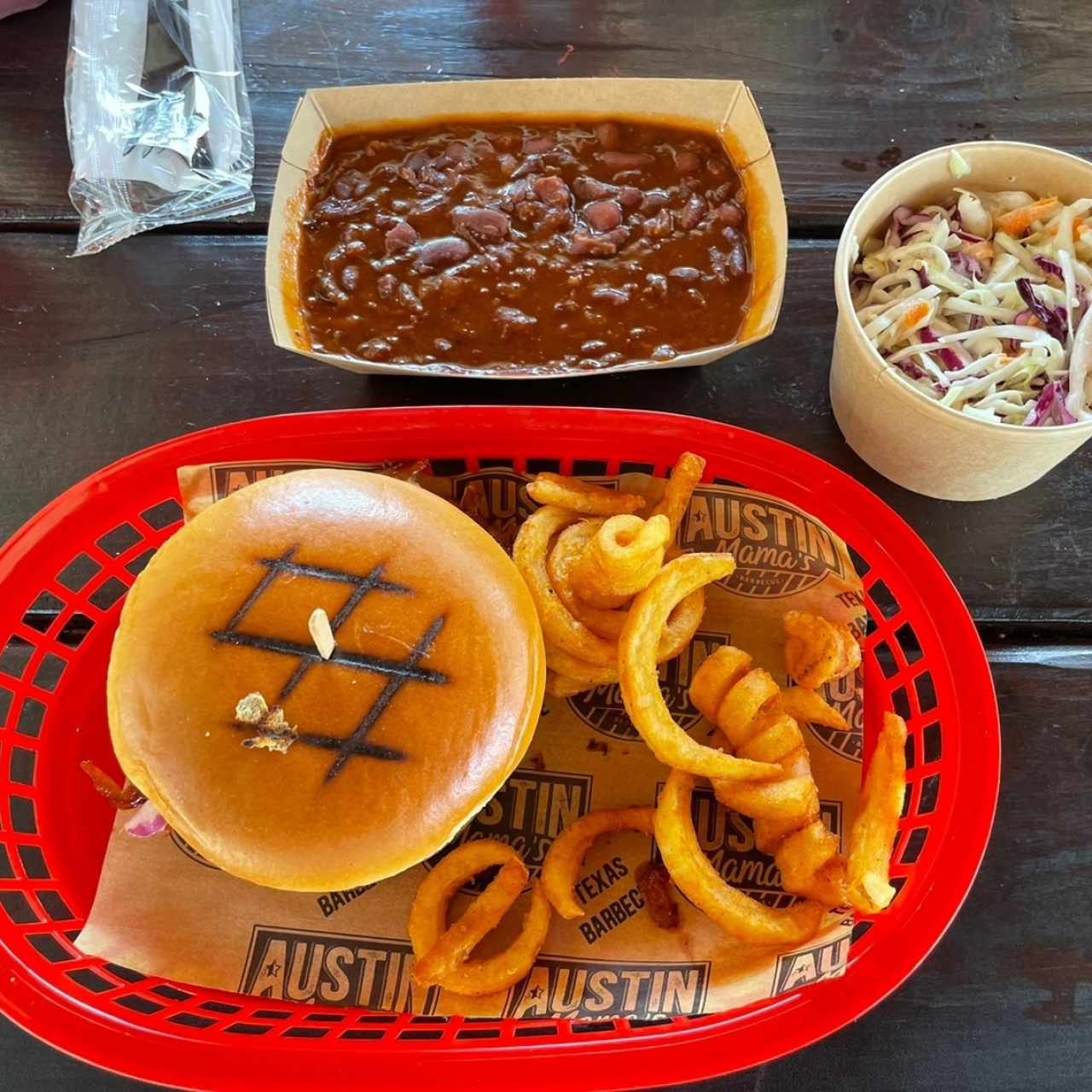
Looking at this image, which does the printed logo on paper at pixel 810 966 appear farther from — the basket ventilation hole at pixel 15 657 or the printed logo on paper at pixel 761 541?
the basket ventilation hole at pixel 15 657

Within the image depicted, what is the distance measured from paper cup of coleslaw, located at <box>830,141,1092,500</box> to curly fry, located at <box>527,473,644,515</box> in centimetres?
35

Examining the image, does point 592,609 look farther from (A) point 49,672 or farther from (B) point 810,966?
(A) point 49,672

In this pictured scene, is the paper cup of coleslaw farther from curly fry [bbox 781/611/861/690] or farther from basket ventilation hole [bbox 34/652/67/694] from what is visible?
basket ventilation hole [bbox 34/652/67/694]

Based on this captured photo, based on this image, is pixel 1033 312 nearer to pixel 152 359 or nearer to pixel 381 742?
pixel 381 742

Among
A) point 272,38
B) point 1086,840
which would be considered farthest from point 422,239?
point 1086,840

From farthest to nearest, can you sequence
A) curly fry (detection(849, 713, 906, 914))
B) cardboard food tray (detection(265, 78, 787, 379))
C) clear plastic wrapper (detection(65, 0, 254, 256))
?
clear plastic wrapper (detection(65, 0, 254, 256)) → cardboard food tray (detection(265, 78, 787, 379)) → curly fry (detection(849, 713, 906, 914))

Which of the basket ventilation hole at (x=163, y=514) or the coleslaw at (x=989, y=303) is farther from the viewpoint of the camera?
the basket ventilation hole at (x=163, y=514)

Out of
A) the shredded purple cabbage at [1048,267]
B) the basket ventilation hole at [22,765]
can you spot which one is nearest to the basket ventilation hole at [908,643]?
the shredded purple cabbage at [1048,267]

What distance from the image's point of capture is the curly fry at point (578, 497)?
1.20 m

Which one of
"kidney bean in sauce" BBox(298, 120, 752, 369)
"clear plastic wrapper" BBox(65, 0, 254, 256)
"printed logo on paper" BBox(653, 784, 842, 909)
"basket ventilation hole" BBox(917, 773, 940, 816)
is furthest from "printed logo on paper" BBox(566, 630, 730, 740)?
"clear plastic wrapper" BBox(65, 0, 254, 256)

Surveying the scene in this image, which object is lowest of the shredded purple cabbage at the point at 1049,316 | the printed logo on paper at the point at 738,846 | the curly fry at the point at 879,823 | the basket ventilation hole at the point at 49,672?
the printed logo on paper at the point at 738,846

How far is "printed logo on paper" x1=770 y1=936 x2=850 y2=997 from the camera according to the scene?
A: 44.4 inches

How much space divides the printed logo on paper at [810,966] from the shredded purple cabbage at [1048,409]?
71 centimetres

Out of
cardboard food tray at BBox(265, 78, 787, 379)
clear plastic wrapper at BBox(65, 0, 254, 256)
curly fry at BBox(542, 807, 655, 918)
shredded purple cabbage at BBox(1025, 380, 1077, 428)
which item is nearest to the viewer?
curly fry at BBox(542, 807, 655, 918)
